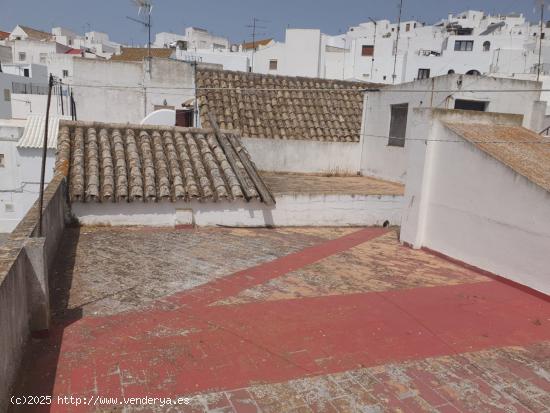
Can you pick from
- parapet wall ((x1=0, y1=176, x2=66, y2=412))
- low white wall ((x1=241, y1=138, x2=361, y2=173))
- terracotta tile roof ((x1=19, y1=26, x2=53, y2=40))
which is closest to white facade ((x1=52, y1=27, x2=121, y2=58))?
Result: terracotta tile roof ((x1=19, y1=26, x2=53, y2=40))

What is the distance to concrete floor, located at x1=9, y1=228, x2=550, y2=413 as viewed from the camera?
4293 millimetres

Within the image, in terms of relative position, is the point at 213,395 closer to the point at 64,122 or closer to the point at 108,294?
the point at 108,294

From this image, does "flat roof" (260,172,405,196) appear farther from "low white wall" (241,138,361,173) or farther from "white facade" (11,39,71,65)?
"white facade" (11,39,71,65)

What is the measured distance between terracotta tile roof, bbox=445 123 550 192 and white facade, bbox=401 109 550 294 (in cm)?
13

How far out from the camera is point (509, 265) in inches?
302

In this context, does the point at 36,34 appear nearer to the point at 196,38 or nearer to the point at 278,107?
the point at 196,38

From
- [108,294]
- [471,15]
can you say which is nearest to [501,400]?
[108,294]

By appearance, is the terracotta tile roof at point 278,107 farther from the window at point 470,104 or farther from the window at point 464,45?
the window at point 464,45

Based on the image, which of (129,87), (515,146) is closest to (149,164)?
(515,146)

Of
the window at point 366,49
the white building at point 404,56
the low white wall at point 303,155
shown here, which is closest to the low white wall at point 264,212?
the low white wall at point 303,155

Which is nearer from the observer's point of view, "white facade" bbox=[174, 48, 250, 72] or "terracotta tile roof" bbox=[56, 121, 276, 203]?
"terracotta tile roof" bbox=[56, 121, 276, 203]

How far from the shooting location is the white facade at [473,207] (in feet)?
23.6

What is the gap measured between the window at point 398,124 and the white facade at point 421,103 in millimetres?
108

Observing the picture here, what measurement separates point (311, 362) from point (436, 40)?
4440 centimetres
